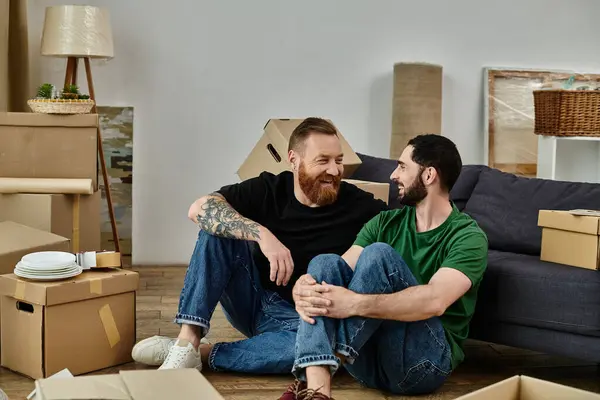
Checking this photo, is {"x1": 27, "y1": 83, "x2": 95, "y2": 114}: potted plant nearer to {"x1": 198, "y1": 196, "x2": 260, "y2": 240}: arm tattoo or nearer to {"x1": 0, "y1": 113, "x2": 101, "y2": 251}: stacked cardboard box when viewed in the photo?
{"x1": 0, "y1": 113, "x2": 101, "y2": 251}: stacked cardboard box

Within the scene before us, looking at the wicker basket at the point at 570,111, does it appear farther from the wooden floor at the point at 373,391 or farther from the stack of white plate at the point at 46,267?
the stack of white plate at the point at 46,267

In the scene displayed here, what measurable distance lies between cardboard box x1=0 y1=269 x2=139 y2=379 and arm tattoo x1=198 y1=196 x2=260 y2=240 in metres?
0.46

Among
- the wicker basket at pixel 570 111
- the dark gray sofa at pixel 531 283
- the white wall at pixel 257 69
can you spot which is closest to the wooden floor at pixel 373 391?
the dark gray sofa at pixel 531 283

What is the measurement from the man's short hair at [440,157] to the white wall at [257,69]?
8.54ft

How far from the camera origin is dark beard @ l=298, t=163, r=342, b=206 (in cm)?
298

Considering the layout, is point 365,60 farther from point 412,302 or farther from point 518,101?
point 412,302

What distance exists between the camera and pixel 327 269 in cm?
256

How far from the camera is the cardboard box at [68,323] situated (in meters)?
2.91

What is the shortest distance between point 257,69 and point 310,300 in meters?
3.05

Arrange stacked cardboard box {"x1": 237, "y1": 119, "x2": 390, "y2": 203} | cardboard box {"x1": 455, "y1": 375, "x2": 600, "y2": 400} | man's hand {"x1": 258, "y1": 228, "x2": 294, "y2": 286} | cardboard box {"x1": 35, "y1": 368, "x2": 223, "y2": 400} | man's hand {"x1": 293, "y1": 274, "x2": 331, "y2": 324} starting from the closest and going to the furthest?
cardboard box {"x1": 35, "y1": 368, "x2": 223, "y2": 400}
cardboard box {"x1": 455, "y1": 375, "x2": 600, "y2": 400}
man's hand {"x1": 293, "y1": 274, "x2": 331, "y2": 324}
man's hand {"x1": 258, "y1": 228, "x2": 294, "y2": 286}
stacked cardboard box {"x1": 237, "y1": 119, "x2": 390, "y2": 203}

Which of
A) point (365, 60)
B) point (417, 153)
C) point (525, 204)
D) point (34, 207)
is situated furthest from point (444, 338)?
point (365, 60)

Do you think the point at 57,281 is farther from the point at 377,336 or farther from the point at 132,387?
the point at 132,387

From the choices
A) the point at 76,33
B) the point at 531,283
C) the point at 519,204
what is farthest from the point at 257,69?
the point at 531,283

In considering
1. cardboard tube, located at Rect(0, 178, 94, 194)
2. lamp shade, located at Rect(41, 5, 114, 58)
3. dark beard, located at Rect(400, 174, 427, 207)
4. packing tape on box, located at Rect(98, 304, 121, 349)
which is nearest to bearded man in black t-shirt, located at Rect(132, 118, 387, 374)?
packing tape on box, located at Rect(98, 304, 121, 349)
